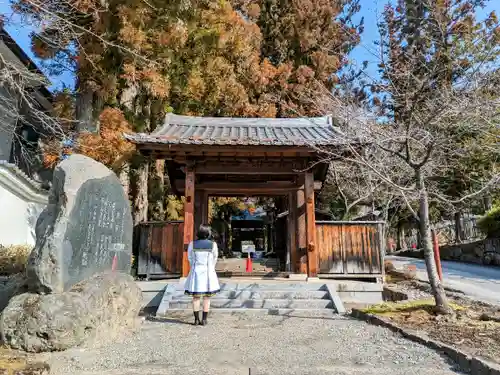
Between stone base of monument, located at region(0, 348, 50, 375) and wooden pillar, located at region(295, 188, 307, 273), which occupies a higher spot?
wooden pillar, located at region(295, 188, 307, 273)

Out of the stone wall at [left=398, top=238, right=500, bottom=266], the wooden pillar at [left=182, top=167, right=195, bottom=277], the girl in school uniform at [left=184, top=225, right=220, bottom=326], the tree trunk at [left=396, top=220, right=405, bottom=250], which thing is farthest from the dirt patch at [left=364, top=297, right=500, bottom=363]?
the tree trunk at [left=396, top=220, right=405, bottom=250]

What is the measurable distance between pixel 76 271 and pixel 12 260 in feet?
17.1

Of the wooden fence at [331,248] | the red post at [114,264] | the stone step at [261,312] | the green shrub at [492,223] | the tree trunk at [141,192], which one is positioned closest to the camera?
the red post at [114,264]

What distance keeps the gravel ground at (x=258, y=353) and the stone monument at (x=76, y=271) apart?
0.31 metres

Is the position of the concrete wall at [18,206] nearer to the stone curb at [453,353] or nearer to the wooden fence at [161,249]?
the wooden fence at [161,249]

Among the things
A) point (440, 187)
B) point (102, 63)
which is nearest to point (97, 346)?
point (102, 63)

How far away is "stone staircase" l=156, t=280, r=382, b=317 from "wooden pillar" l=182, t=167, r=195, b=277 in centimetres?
51

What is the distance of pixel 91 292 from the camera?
15.5 feet

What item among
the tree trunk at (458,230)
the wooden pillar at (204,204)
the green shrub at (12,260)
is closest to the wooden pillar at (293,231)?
the wooden pillar at (204,204)

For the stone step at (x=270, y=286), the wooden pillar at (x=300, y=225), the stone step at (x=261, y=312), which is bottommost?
the stone step at (x=261, y=312)

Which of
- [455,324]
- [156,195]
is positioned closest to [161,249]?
[156,195]

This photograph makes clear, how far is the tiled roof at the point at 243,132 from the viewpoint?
27.5ft

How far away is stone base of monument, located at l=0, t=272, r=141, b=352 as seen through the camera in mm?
4070

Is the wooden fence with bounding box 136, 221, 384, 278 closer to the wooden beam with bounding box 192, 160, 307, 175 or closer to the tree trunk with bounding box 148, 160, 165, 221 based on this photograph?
the wooden beam with bounding box 192, 160, 307, 175
